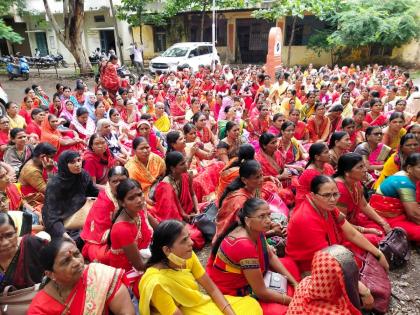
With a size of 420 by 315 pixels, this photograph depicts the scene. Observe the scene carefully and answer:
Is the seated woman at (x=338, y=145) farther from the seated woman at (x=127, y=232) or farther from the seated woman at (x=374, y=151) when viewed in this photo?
the seated woman at (x=127, y=232)

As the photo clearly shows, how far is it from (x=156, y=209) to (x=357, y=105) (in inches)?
218

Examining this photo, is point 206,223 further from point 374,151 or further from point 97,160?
point 374,151

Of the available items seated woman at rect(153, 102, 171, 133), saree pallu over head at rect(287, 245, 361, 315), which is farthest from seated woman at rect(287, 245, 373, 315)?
seated woman at rect(153, 102, 171, 133)

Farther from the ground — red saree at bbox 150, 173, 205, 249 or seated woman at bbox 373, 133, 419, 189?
seated woman at bbox 373, 133, 419, 189

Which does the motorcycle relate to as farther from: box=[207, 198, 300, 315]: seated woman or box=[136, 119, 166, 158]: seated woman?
box=[207, 198, 300, 315]: seated woman

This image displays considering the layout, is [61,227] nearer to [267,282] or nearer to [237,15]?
[267,282]

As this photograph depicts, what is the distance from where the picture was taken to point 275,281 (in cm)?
244

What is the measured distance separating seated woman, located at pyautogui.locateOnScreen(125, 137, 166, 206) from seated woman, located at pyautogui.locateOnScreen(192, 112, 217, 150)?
4.88ft

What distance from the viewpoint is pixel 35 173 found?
3703 millimetres

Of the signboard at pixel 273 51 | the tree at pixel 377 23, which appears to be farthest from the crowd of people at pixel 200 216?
the tree at pixel 377 23

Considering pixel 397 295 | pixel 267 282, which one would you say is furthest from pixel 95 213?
pixel 397 295

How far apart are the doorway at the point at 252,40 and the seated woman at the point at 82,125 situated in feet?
55.2

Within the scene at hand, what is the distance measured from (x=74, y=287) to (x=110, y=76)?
7598mm

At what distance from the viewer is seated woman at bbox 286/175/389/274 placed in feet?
8.37
